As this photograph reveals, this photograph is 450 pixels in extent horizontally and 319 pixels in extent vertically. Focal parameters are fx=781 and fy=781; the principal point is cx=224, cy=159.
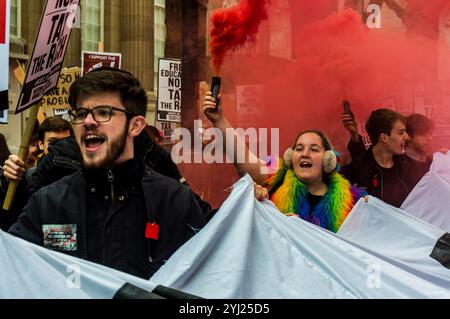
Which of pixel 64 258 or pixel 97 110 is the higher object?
pixel 97 110

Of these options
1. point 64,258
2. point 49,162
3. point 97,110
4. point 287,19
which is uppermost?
point 287,19

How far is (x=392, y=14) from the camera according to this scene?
8.30 meters

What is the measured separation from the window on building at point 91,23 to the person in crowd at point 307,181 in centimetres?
1613

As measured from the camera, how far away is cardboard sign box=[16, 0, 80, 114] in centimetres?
402

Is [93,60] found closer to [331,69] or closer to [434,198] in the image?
[331,69]

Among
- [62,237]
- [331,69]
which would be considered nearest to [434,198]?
[331,69]

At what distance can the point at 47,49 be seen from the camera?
4086 mm

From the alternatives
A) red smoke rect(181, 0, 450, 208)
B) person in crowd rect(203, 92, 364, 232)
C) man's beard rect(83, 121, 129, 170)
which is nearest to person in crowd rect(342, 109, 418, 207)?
red smoke rect(181, 0, 450, 208)

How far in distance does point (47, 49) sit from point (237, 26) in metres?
3.88

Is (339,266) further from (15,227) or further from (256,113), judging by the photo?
(256,113)

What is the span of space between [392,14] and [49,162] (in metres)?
5.48

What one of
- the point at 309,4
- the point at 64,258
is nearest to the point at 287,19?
the point at 309,4

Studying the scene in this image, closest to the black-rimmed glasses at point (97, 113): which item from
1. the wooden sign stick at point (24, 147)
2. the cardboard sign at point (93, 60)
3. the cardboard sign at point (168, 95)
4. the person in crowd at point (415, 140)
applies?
the wooden sign stick at point (24, 147)

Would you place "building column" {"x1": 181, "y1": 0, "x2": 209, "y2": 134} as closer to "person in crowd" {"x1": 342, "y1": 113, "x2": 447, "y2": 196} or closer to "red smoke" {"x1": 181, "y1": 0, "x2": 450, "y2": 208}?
"red smoke" {"x1": 181, "y1": 0, "x2": 450, "y2": 208}
